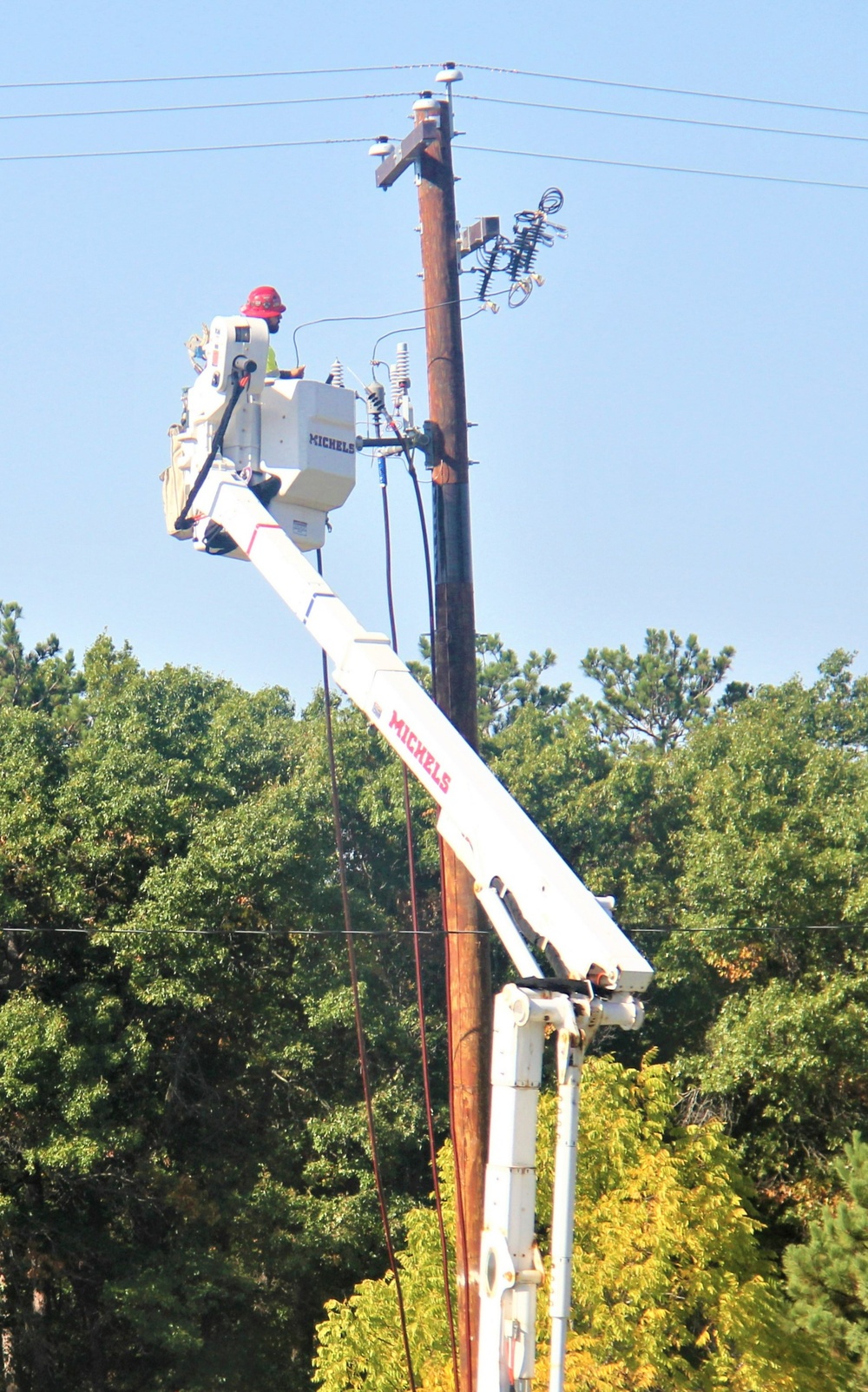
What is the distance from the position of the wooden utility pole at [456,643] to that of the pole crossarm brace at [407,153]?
0.20 ft

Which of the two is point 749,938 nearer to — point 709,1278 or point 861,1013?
point 861,1013

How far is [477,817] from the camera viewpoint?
7.11 meters

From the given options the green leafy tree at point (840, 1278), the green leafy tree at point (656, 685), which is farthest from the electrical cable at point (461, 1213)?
the green leafy tree at point (656, 685)

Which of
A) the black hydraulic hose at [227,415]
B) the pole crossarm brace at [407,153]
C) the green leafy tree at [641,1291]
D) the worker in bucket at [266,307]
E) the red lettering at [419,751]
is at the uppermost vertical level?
the pole crossarm brace at [407,153]

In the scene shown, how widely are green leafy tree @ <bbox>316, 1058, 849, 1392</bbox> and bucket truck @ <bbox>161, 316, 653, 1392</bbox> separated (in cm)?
939

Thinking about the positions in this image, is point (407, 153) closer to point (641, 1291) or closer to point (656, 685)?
point (641, 1291)

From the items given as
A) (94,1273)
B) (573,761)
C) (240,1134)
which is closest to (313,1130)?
(240,1134)

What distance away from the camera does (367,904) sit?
2720 cm

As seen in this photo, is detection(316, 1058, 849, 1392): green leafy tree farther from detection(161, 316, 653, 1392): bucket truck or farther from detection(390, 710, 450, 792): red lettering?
detection(390, 710, 450, 792): red lettering

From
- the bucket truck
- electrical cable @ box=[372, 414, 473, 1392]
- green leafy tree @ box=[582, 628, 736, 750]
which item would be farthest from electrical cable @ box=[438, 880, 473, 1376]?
green leafy tree @ box=[582, 628, 736, 750]

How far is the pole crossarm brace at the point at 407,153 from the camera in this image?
37.2 ft

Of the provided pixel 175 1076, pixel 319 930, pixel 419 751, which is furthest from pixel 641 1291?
pixel 175 1076

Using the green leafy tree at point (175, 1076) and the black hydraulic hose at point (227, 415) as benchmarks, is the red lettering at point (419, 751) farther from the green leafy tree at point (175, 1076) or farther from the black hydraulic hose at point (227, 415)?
the green leafy tree at point (175, 1076)

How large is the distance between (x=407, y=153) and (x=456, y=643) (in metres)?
3.93
